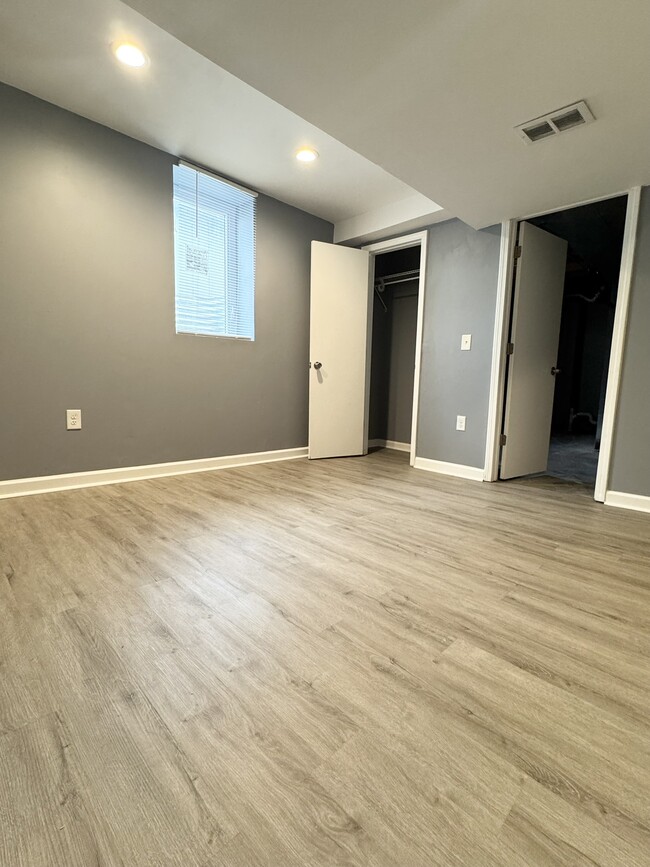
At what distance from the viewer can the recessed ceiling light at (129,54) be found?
1.81m

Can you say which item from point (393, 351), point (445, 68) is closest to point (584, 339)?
point (393, 351)

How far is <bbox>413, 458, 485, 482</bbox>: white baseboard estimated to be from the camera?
10.2 ft

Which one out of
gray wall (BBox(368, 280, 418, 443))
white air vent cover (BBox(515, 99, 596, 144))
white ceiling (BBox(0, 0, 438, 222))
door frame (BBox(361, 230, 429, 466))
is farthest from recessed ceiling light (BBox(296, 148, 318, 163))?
gray wall (BBox(368, 280, 418, 443))

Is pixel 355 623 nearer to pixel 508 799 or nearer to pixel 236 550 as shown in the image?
pixel 508 799

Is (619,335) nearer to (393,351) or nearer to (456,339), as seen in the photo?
(456,339)

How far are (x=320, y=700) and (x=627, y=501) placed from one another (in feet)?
8.16

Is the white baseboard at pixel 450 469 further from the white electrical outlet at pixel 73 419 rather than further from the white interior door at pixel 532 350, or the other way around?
the white electrical outlet at pixel 73 419

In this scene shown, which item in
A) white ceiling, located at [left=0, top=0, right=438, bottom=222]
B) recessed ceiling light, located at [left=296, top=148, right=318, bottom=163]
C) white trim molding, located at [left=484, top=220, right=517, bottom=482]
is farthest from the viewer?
white trim molding, located at [left=484, top=220, right=517, bottom=482]

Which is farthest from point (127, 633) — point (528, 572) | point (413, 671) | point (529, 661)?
point (528, 572)

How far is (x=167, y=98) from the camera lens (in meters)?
2.16

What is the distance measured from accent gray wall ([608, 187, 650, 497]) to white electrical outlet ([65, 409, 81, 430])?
344 centimetres

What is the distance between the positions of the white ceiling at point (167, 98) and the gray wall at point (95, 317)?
0.23 metres

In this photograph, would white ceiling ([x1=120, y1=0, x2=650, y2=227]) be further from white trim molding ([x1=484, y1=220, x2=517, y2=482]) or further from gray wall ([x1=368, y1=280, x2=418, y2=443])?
gray wall ([x1=368, y1=280, x2=418, y2=443])

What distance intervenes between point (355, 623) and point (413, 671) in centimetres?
23
